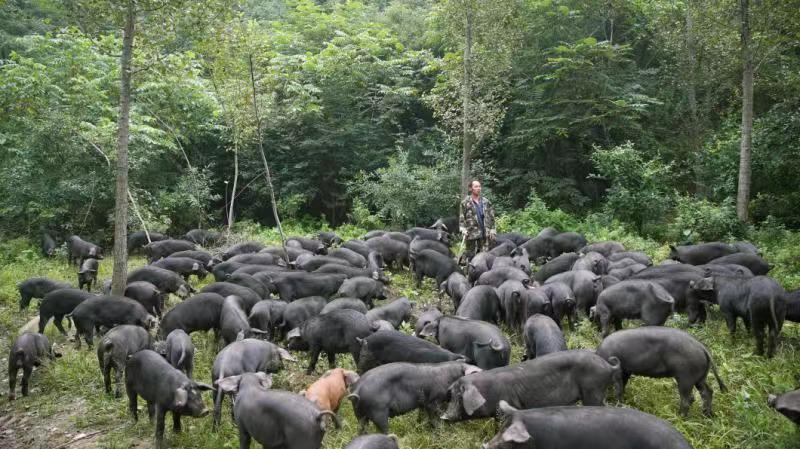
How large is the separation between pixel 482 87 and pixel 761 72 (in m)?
8.47

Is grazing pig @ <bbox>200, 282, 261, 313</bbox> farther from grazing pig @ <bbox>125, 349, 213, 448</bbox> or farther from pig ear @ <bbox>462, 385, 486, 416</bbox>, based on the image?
pig ear @ <bbox>462, 385, 486, 416</bbox>

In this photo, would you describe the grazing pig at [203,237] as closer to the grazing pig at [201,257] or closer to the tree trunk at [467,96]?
the grazing pig at [201,257]

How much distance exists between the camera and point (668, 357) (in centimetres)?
553

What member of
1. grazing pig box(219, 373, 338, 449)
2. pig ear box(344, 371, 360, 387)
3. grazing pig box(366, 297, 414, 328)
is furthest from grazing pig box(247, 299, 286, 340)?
grazing pig box(219, 373, 338, 449)

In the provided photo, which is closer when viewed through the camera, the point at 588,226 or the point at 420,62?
the point at 588,226

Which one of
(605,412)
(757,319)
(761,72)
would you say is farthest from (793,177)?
(605,412)

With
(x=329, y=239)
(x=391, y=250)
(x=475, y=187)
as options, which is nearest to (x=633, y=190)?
(x=475, y=187)

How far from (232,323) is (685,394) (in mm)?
5394

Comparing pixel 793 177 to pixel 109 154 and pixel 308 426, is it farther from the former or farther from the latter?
pixel 109 154

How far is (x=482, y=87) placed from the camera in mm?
16797

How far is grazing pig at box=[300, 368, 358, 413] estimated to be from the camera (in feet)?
18.6

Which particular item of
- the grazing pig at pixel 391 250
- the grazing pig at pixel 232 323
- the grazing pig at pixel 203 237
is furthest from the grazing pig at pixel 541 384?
the grazing pig at pixel 203 237

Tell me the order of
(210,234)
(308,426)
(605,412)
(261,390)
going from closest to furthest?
1. (605,412)
2. (308,426)
3. (261,390)
4. (210,234)

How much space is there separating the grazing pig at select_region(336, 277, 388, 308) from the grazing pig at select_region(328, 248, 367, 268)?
1.98 meters
